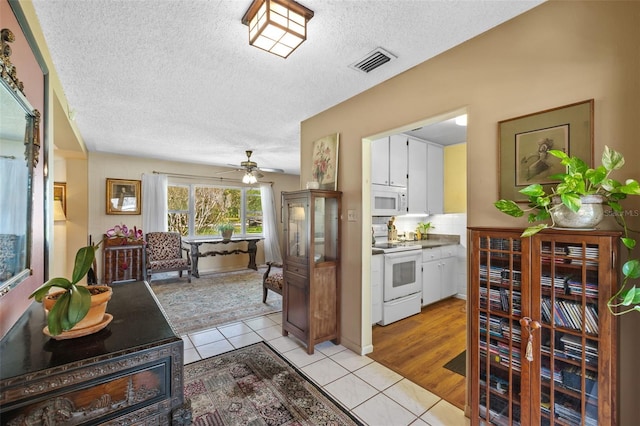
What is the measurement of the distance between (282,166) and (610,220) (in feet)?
18.7

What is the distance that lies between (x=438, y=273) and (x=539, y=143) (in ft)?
9.30

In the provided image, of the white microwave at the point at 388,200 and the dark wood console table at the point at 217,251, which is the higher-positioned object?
the white microwave at the point at 388,200

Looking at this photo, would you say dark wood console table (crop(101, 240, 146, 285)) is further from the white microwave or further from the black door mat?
the black door mat

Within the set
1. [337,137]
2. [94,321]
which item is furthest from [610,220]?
[94,321]

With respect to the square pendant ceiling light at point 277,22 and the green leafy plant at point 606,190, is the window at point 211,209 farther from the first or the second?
the green leafy plant at point 606,190

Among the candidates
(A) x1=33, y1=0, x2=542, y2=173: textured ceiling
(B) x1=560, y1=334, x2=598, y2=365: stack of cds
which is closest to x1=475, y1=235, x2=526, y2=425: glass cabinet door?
(B) x1=560, y1=334, x2=598, y2=365: stack of cds

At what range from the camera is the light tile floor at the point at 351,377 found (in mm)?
1855

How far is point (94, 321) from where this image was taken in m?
1.13

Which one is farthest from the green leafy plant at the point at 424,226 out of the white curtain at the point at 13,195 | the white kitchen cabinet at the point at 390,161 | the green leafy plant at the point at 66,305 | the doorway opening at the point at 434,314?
the white curtain at the point at 13,195

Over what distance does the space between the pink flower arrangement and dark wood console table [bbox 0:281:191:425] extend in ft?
13.9

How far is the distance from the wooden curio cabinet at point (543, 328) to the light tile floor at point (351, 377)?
1.35 feet

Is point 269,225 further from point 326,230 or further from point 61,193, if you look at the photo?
point 326,230

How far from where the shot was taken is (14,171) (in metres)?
1.19

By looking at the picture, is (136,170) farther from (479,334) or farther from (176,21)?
(479,334)
